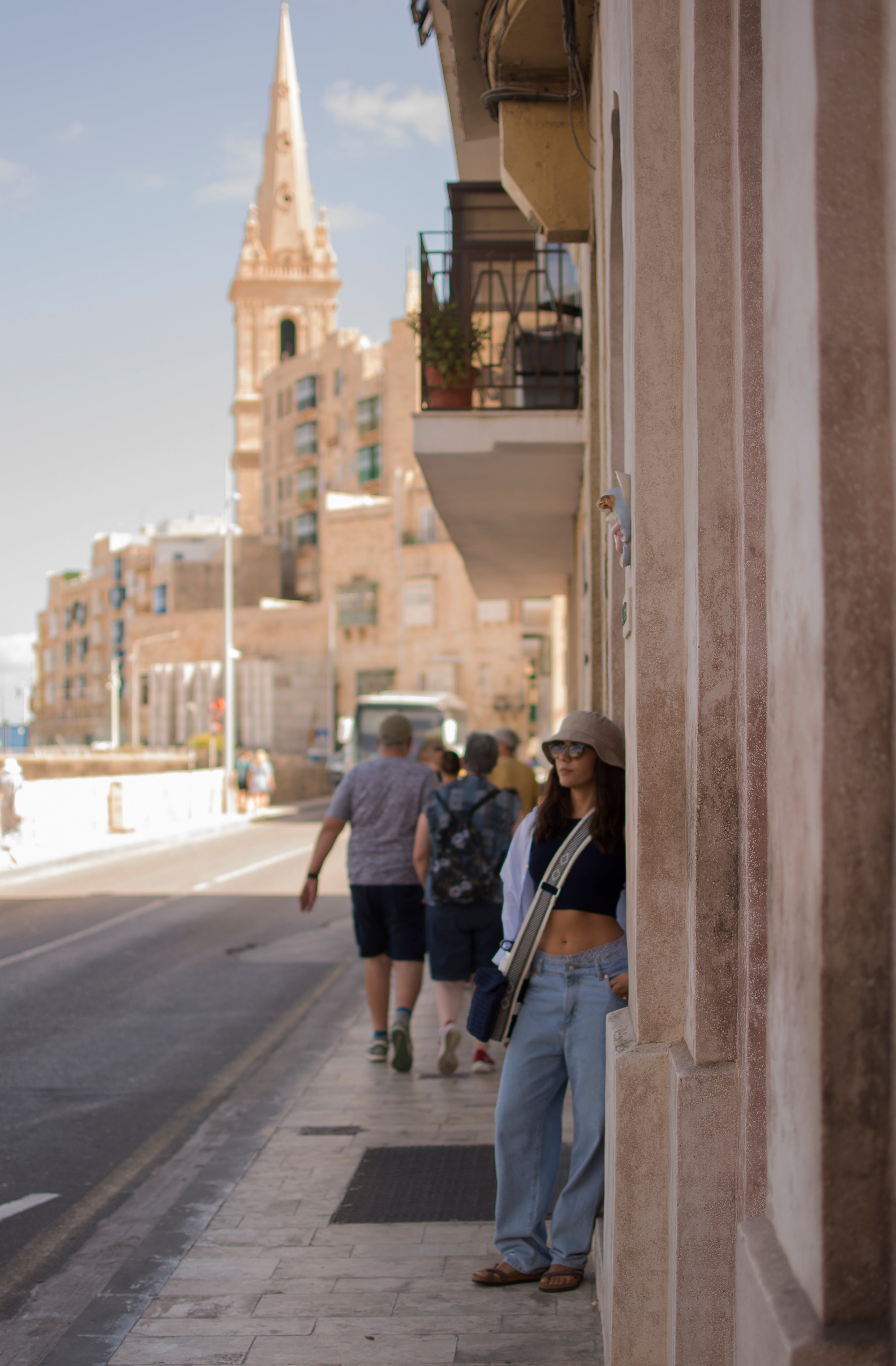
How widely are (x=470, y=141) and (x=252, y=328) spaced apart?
316 ft

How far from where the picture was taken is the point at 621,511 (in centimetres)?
377

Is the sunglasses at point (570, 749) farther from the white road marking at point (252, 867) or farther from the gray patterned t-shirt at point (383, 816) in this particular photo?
the white road marking at point (252, 867)

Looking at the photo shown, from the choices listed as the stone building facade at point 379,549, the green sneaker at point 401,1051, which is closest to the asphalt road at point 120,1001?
the green sneaker at point 401,1051

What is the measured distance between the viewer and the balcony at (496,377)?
10.1 m

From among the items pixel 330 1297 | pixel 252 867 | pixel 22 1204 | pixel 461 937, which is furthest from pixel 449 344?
pixel 252 867

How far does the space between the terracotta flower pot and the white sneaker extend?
17.2ft

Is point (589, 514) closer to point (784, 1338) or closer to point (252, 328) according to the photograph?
point (784, 1338)

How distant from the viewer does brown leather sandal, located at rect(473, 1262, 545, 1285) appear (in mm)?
4117

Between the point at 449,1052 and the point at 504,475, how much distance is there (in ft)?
18.0

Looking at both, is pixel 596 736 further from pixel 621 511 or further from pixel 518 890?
pixel 621 511

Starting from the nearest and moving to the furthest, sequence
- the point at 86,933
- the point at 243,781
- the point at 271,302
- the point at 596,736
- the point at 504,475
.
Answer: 1. the point at 596,736
2. the point at 504,475
3. the point at 86,933
4. the point at 243,781
5. the point at 271,302

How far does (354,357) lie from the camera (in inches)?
3337

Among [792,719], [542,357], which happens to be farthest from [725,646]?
[542,357]

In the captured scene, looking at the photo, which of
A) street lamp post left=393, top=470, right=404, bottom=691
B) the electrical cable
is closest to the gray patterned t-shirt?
the electrical cable
